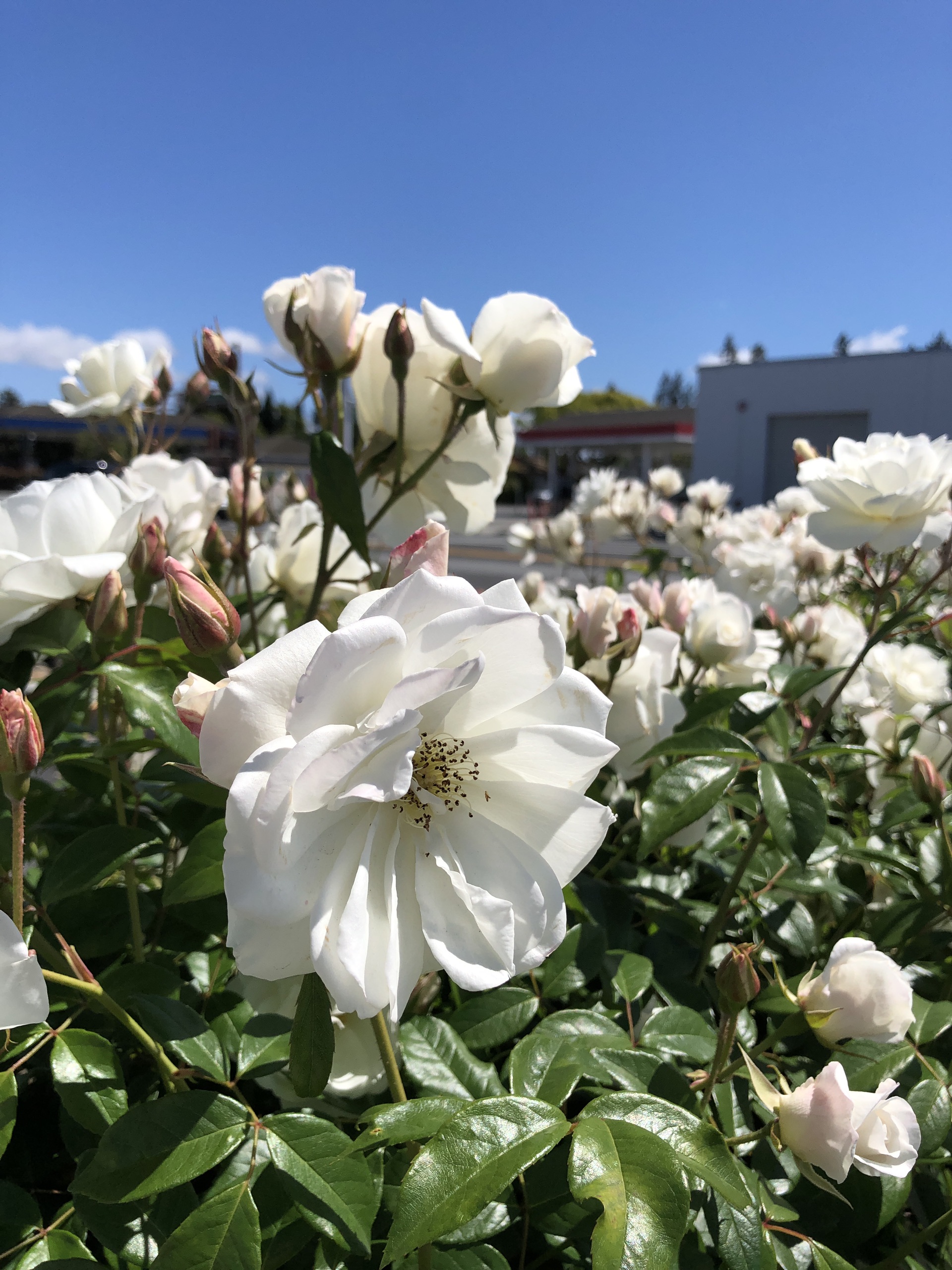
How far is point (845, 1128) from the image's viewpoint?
59 centimetres

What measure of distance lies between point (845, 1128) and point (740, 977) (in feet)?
0.39

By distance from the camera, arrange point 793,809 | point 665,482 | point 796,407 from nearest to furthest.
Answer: point 793,809 < point 665,482 < point 796,407

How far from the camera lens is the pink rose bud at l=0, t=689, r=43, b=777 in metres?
0.57

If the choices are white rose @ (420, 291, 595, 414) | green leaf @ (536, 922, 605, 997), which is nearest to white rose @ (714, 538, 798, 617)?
white rose @ (420, 291, 595, 414)

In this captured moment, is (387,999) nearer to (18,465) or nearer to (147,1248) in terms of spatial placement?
(147,1248)

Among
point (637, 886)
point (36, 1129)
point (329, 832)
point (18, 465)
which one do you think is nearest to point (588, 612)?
point (637, 886)

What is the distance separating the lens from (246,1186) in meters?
0.55

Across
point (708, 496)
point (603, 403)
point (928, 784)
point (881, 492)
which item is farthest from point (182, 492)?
point (603, 403)

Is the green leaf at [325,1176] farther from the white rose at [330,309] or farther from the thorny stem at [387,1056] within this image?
the white rose at [330,309]

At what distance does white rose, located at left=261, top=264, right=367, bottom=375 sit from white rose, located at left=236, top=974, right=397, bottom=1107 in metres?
0.71

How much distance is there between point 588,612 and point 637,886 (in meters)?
0.36

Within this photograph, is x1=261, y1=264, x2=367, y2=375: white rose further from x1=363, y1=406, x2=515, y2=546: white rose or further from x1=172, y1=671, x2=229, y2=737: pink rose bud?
x1=172, y1=671, x2=229, y2=737: pink rose bud

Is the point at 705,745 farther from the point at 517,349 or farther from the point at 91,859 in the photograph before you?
the point at 91,859

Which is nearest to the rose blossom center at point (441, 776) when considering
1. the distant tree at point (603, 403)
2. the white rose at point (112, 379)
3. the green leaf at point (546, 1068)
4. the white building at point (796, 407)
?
the green leaf at point (546, 1068)
